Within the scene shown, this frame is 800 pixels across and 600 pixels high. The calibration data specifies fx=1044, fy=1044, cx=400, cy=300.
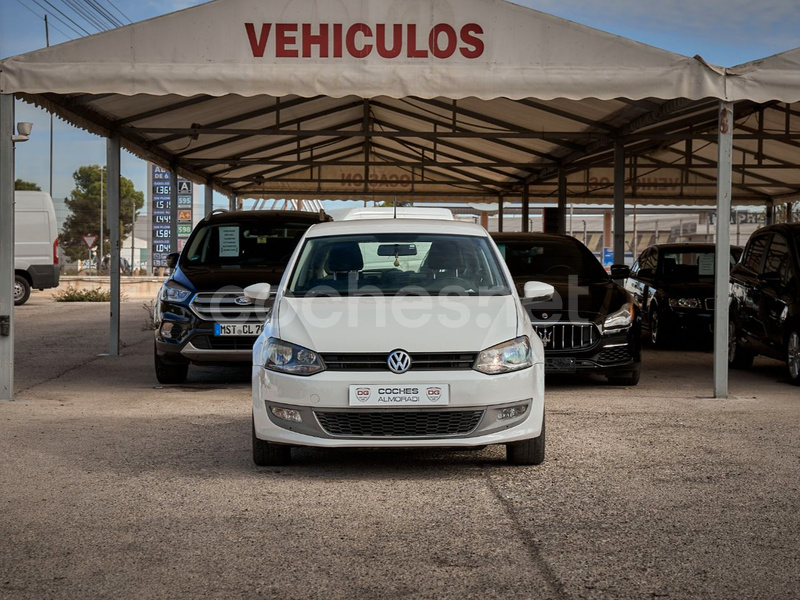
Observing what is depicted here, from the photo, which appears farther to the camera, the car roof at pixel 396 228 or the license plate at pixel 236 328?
the license plate at pixel 236 328

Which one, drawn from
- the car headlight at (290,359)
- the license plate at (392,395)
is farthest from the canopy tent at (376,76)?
the license plate at (392,395)

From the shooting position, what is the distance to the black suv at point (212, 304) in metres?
10.4

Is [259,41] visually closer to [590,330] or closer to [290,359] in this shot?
[590,330]

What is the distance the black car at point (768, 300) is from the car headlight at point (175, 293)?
6.33 metres

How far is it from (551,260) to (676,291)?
151 inches

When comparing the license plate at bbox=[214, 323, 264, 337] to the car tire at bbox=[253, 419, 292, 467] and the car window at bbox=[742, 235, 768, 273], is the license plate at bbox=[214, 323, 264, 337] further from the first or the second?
the car window at bbox=[742, 235, 768, 273]

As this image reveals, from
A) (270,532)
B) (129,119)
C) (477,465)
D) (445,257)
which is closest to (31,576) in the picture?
(270,532)

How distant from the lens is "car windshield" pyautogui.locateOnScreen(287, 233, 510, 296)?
22.8ft

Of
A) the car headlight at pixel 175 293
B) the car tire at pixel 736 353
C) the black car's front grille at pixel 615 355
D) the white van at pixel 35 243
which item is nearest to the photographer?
the black car's front grille at pixel 615 355

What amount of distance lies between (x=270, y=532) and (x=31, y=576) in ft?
3.70

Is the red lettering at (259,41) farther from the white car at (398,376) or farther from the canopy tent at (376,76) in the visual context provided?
the white car at (398,376)

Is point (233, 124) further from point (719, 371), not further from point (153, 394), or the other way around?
point (719, 371)

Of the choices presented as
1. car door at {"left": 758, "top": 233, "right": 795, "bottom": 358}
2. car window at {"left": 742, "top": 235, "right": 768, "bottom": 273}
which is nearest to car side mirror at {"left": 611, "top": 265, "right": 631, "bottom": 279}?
car door at {"left": 758, "top": 233, "right": 795, "bottom": 358}

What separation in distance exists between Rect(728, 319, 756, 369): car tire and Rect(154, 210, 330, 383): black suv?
5642mm
